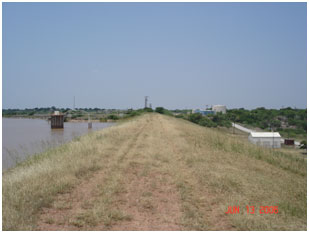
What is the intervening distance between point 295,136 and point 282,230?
7055cm

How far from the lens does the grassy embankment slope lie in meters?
4.11

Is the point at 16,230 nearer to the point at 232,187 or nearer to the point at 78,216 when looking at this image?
the point at 78,216

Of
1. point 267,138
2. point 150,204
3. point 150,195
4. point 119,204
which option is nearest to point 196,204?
point 150,204

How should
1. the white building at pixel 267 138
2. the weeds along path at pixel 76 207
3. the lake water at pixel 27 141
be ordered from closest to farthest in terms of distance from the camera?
the weeds along path at pixel 76 207
the lake water at pixel 27 141
the white building at pixel 267 138

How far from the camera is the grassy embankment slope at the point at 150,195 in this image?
4105 millimetres

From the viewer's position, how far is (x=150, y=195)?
5293mm

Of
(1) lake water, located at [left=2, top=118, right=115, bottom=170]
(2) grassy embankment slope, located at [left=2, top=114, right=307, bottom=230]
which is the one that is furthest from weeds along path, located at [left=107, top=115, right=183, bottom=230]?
(1) lake water, located at [left=2, top=118, right=115, bottom=170]

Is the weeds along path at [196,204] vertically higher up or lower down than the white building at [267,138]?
higher up

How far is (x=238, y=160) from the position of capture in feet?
28.9

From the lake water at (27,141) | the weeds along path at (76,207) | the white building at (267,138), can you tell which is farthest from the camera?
the white building at (267,138)

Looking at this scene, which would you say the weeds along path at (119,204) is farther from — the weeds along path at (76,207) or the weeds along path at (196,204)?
the weeds along path at (196,204)

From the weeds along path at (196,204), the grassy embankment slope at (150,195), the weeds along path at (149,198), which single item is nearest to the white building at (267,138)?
the grassy embankment slope at (150,195)

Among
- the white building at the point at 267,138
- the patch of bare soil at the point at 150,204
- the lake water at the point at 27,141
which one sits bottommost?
the white building at the point at 267,138

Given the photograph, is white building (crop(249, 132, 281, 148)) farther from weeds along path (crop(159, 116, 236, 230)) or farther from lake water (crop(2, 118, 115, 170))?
weeds along path (crop(159, 116, 236, 230))
